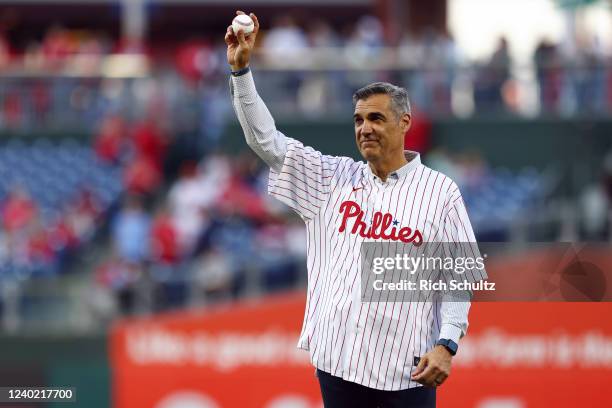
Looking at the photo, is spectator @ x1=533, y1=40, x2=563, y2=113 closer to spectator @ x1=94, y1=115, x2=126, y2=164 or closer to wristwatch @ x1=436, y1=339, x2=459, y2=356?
spectator @ x1=94, y1=115, x2=126, y2=164

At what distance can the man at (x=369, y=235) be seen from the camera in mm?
4871

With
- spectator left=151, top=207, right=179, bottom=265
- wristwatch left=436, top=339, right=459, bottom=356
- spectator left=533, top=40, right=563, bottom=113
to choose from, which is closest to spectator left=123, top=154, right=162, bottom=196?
spectator left=151, top=207, right=179, bottom=265

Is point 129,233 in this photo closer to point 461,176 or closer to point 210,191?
point 210,191

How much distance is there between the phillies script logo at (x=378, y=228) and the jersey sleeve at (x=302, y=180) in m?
0.13

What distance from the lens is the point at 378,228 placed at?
4.94 meters

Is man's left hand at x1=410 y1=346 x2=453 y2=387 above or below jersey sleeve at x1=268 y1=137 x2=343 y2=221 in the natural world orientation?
below

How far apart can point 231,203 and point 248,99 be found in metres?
8.70

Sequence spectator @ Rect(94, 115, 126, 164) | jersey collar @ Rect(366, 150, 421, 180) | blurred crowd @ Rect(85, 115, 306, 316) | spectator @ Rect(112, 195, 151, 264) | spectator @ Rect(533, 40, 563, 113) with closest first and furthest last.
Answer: jersey collar @ Rect(366, 150, 421, 180)
blurred crowd @ Rect(85, 115, 306, 316)
spectator @ Rect(112, 195, 151, 264)
spectator @ Rect(533, 40, 563, 113)
spectator @ Rect(94, 115, 126, 164)

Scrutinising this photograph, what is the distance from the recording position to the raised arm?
15.8ft

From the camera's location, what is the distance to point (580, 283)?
5.88 metres

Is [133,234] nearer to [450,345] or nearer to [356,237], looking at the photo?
[356,237]

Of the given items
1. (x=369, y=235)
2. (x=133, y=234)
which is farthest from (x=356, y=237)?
(x=133, y=234)

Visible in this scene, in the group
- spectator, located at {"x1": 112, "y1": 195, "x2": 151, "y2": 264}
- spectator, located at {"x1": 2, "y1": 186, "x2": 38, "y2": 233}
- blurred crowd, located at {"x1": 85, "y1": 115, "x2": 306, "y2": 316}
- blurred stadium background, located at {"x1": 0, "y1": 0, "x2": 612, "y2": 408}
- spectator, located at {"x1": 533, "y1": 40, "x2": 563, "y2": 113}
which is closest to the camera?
blurred stadium background, located at {"x1": 0, "y1": 0, "x2": 612, "y2": 408}

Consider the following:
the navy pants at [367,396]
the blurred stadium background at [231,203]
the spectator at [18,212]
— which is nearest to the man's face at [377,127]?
the navy pants at [367,396]
